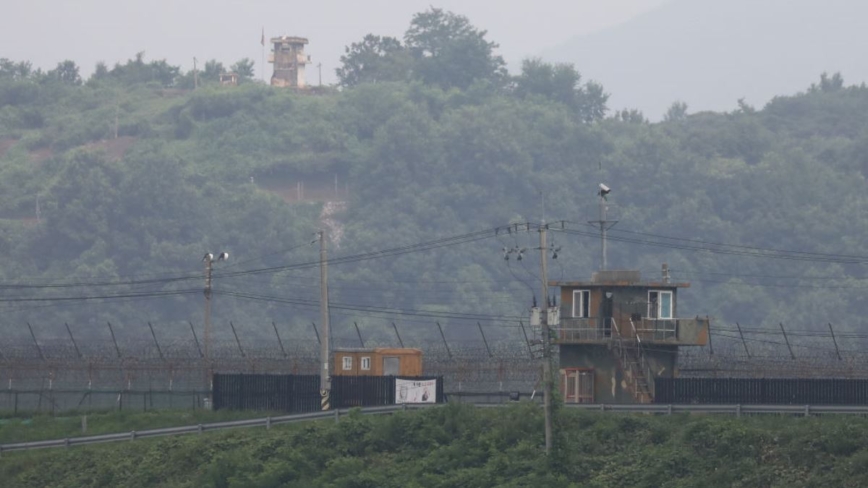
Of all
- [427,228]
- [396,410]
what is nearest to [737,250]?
[427,228]

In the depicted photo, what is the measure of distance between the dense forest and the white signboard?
5655 millimetres

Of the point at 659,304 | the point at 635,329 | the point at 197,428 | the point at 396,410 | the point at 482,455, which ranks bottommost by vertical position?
the point at 482,455

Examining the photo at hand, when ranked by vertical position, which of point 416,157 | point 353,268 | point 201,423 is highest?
point 416,157

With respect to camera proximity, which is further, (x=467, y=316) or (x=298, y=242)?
(x=298, y=242)

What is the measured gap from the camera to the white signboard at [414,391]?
60.6 meters

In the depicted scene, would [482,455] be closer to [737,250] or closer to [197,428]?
[197,428]

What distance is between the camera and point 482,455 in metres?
49.5

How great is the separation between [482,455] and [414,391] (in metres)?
11.6

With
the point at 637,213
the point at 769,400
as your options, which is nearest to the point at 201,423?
the point at 769,400

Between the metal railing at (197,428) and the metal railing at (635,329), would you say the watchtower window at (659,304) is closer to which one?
the metal railing at (635,329)

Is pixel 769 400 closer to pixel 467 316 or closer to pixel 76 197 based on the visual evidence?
pixel 467 316

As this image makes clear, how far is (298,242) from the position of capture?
572ft

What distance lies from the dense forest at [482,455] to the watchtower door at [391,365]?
1390cm

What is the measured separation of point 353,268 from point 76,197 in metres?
31.2
